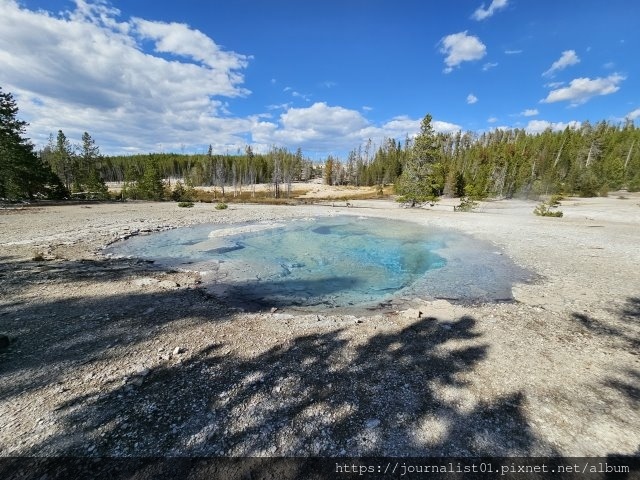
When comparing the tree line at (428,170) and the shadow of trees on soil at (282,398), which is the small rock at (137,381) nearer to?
the shadow of trees on soil at (282,398)

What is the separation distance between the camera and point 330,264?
14594 millimetres

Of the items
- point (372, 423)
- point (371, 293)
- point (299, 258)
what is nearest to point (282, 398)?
point (372, 423)

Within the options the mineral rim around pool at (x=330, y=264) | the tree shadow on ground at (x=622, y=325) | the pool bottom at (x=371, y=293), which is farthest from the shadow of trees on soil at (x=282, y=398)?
the mineral rim around pool at (x=330, y=264)

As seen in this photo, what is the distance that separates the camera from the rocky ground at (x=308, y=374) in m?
4.00

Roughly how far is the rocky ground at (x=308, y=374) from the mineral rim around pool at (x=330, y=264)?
3.90 ft

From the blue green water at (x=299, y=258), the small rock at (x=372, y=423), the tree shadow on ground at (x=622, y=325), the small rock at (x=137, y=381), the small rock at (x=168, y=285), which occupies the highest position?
the small rock at (x=137, y=381)

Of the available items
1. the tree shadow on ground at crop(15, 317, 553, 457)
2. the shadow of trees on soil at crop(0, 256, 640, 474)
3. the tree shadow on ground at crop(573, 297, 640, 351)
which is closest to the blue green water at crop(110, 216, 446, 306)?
the shadow of trees on soil at crop(0, 256, 640, 474)

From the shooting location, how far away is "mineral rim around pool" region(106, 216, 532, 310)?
1027cm

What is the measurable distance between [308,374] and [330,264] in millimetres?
9303

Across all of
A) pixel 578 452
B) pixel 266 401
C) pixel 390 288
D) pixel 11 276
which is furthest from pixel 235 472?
pixel 11 276

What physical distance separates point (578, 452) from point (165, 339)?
7.37 m

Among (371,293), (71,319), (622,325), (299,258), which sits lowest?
(299,258)

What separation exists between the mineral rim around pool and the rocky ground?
119cm

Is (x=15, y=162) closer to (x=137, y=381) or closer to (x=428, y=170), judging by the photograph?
(x=137, y=381)
